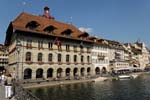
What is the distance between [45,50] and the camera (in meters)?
55.1

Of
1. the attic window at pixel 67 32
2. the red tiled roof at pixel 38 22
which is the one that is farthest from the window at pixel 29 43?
the attic window at pixel 67 32

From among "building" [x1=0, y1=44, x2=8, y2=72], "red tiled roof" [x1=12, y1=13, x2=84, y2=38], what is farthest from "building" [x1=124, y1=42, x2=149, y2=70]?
"building" [x1=0, y1=44, x2=8, y2=72]

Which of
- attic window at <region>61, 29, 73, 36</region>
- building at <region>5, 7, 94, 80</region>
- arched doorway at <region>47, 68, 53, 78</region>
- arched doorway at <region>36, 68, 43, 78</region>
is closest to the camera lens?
building at <region>5, 7, 94, 80</region>

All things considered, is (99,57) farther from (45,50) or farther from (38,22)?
(38,22)

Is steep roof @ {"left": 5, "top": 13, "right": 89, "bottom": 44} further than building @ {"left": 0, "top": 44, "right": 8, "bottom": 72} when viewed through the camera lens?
No

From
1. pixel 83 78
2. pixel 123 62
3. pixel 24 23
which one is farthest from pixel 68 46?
pixel 123 62

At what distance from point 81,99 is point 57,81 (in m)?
22.0

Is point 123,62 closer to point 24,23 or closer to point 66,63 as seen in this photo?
point 66,63

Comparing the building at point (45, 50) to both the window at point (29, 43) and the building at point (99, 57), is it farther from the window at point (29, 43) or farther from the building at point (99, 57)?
the building at point (99, 57)

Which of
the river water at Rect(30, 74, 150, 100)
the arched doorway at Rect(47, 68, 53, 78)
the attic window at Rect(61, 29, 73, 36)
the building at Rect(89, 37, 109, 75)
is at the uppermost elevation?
the attic window at Rect(61, 29, 73, 36)

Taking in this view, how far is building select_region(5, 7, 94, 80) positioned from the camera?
50.3 metres

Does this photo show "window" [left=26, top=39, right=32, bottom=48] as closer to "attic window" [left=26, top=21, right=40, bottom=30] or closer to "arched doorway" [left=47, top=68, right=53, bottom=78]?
"attic window" [left=26, top=21, right=40, bottom=30]

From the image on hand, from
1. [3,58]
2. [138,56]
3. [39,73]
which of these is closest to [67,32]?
[39,73]

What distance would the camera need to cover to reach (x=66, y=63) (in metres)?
60.8
